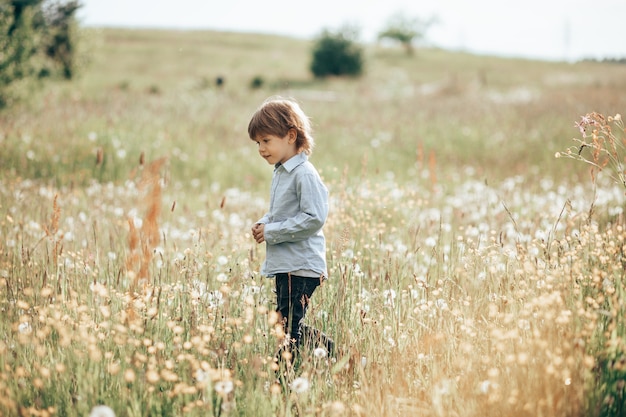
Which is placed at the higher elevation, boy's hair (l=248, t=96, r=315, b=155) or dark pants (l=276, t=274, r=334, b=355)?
boy's hair (l=248, t=96, r=315, b=155)

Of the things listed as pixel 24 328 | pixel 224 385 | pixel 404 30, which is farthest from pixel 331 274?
pixel 404 30

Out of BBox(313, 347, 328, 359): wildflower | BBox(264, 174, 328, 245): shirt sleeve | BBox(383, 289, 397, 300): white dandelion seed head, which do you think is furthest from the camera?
BBox(383, 289, 397, 300): white dandelion seed head

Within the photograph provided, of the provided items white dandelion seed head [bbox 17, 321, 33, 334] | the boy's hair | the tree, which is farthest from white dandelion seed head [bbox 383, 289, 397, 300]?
the tree

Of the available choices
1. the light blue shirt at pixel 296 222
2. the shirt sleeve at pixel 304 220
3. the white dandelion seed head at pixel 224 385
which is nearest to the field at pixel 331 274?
the white dandelion seed head at pixel 224 385

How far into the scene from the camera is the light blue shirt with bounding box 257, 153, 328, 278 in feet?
10.1

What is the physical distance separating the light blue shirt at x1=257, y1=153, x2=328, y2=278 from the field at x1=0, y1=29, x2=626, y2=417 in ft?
0.80

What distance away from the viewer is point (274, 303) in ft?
12.1

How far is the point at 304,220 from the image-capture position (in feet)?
10.0

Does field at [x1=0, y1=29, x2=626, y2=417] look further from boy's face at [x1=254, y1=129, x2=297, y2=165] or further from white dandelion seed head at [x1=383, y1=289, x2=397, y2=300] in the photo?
boy's face at [x1=254, y1=129, x2=297, y2=165]

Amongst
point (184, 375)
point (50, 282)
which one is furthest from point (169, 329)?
point (50, 282)

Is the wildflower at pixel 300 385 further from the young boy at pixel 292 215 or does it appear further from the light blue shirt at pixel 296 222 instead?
the light blue shirt at pixel 296 222

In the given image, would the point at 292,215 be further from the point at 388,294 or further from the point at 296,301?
the point at 388,294

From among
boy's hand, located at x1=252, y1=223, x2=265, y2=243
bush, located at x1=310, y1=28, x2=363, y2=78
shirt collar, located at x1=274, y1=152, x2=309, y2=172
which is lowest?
boy's hand, located at x1=252, y1=223, x2=265, y2=243

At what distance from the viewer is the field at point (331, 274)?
2.40 m
